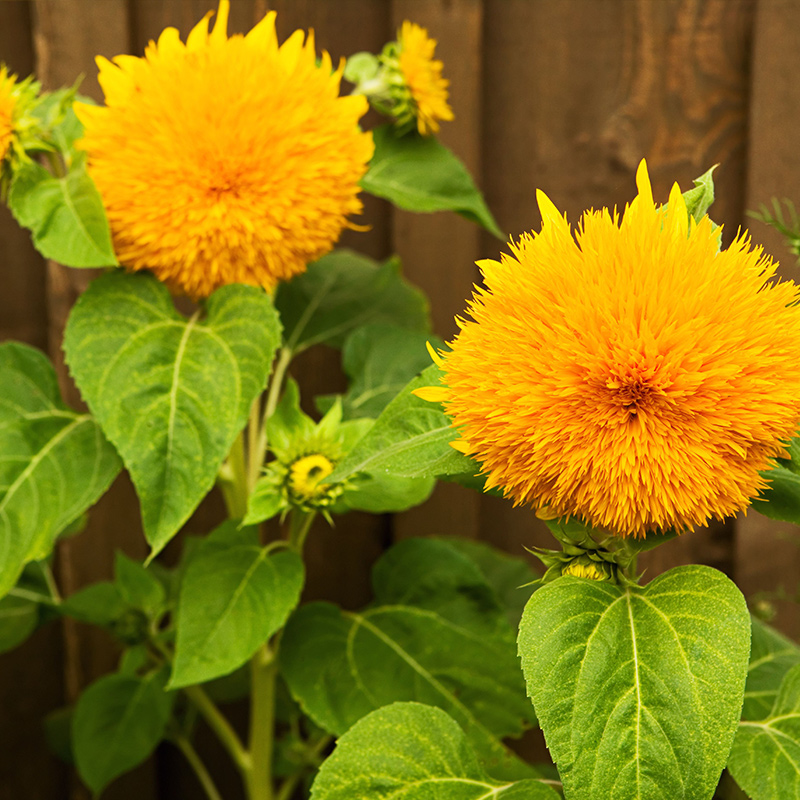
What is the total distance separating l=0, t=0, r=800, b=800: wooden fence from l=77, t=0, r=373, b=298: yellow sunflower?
0.47 metres

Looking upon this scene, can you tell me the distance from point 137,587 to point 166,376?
34 cm

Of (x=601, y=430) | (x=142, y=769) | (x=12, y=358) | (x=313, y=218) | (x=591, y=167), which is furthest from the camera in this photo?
(x=142, y=769)

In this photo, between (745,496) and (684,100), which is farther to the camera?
(684,100)

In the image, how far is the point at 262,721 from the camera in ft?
3.02

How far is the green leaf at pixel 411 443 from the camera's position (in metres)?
0.53

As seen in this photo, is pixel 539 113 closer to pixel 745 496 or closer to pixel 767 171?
pixel 767 171

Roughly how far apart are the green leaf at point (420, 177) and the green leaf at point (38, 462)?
0.38 metres

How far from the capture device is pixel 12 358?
87 centimetres

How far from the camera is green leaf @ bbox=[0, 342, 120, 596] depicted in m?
0.76

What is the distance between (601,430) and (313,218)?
38 centimetres

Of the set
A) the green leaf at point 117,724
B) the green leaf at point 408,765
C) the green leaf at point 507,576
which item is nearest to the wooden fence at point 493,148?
the green leaf at point 507,576

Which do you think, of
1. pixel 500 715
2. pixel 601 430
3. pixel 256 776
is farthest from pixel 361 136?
pixel 256 776

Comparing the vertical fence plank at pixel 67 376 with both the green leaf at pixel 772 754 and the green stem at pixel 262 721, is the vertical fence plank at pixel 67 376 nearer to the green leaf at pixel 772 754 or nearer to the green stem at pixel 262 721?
the green stem at pixel 262 721

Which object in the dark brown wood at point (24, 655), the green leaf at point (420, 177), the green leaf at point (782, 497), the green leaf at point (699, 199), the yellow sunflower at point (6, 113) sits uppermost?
the yellow sunflower at point (6, 113)
